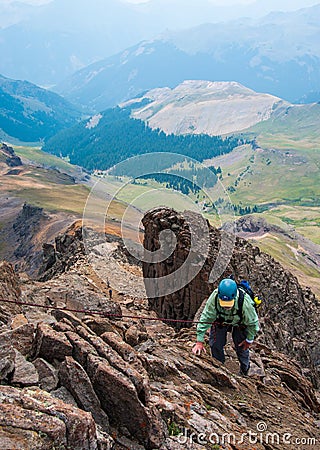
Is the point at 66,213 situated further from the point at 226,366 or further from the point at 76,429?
the point at 76,429

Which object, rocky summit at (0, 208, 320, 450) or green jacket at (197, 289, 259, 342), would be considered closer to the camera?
rocky summit at (0, 208, 320, 450)

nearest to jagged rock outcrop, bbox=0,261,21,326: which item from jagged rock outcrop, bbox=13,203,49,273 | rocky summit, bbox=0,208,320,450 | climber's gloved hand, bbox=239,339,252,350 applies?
rocky summit, bbox=0,208,320,450

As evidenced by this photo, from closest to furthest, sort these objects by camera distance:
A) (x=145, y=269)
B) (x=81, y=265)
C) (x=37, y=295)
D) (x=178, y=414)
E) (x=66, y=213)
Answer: (x=178, y=414), (x=37, y=295), (x=145, y=269), (x=81, y=265), (x=66, y=213)

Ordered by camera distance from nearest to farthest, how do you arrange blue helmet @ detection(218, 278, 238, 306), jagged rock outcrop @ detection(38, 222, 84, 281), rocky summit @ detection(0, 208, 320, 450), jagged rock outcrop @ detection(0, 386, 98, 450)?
jagged rock outcrop @ detection(0, 386, 98, 450) < rocky summit @ detection(0, 208, 320, 450) < blue helmet @ detection(218, 278, 238, 306) < jagged rock outcrop @ detection(38, 222, 84, 281)

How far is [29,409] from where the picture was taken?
1023 centimetres

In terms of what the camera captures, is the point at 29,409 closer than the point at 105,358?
Yes

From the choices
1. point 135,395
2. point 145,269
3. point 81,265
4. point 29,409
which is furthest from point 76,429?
point 81,265

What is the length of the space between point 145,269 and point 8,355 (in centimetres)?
2565

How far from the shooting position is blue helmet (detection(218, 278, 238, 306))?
54.0 ft

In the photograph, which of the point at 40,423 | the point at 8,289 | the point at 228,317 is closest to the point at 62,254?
the point at 8,289

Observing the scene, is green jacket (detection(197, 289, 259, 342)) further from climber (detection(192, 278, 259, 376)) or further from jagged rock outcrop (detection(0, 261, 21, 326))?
jagged rock outcrop (detection(0, 261, 21, 326))

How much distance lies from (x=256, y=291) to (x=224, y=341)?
65.2ft

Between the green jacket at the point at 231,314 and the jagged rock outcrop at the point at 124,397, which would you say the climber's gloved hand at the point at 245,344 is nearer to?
the green jacket at the point at 231,314
